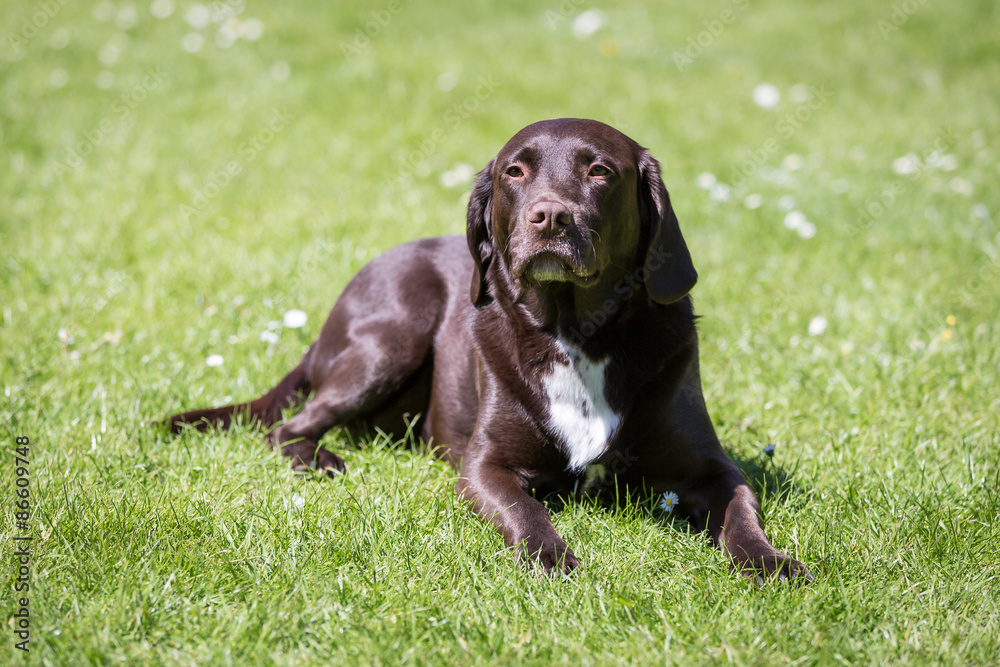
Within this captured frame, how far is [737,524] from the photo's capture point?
2.62 metres

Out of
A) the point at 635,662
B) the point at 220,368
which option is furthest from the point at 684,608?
the point at 220,368

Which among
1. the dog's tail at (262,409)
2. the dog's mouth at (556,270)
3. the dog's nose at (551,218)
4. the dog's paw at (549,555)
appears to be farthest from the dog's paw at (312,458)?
the dog's nose at (551,218)

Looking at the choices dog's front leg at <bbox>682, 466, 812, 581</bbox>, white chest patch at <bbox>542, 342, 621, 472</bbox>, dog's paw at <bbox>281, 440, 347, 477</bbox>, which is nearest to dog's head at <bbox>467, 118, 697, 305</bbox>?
white chest patch at <bbox>542, 342, 621, 472</bbox>

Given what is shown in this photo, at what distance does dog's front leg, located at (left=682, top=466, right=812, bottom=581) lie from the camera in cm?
244

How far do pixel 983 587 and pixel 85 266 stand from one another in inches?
178

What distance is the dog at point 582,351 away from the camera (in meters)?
2.64

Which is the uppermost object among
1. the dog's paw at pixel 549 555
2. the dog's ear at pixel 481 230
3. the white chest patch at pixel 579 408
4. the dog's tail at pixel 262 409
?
the dog's ear at pixel 481 230

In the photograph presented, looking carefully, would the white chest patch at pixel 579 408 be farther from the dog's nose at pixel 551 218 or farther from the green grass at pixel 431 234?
the dog's nose at pixel 551 218

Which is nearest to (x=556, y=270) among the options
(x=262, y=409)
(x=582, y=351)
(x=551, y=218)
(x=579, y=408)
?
(x=551, y=218)

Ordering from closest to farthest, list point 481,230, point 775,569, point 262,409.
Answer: point 775,569, point 481,230, point 262,409

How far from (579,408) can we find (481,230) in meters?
0.73

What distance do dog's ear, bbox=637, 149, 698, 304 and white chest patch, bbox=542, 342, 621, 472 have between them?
310mm

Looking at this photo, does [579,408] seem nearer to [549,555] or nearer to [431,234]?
[549,555]

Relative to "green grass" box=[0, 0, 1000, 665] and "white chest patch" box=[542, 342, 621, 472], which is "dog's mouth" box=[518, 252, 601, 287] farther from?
"green grass" box=[0, 0, 1000, 665]
